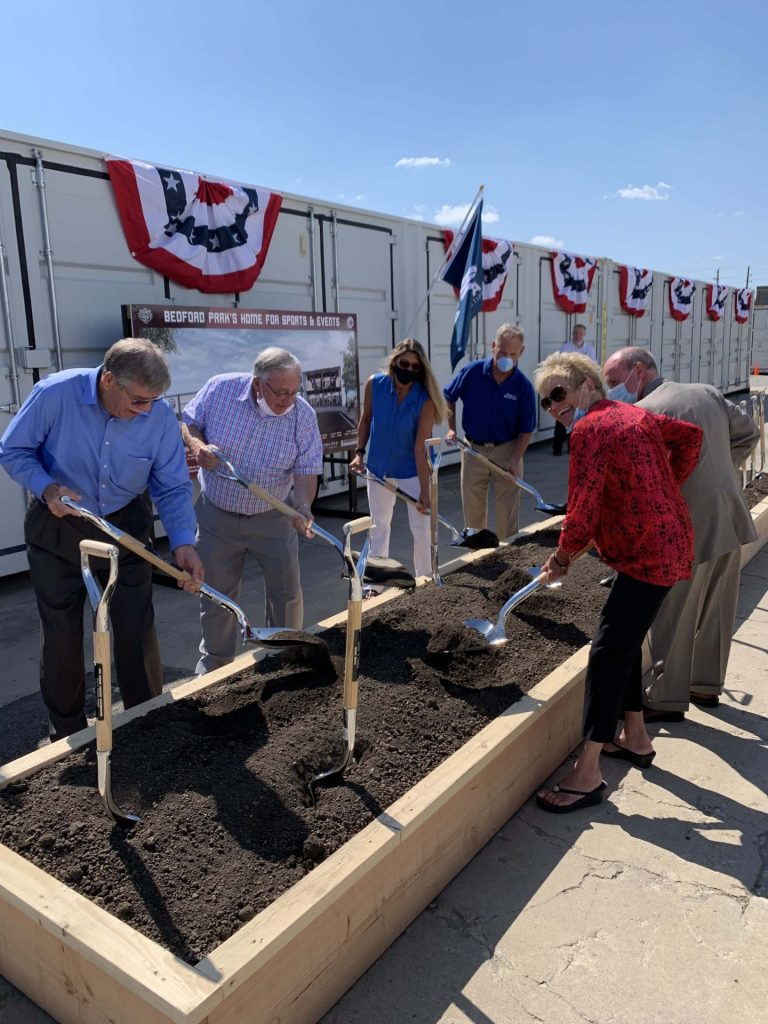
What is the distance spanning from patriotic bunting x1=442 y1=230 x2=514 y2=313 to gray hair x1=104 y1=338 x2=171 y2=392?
287 inches

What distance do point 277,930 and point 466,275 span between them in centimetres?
778

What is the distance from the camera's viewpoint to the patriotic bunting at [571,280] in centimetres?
1132

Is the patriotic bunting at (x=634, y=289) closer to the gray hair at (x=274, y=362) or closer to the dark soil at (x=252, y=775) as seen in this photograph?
the dark soil at (x=252, y=775)

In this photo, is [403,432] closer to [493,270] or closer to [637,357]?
[637,357]

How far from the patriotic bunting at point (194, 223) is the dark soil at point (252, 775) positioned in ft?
11.9

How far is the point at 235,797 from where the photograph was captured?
224cm

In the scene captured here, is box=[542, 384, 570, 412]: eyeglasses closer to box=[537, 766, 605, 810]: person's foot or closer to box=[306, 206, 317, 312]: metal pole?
box=[537, 766, 605, 810]: person's foot

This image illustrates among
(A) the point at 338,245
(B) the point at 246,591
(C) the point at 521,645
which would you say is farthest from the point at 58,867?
(A) the point at 338,245

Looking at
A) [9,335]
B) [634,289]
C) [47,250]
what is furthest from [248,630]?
[634,289]

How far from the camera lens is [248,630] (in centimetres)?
284

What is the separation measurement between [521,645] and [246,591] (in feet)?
8.30

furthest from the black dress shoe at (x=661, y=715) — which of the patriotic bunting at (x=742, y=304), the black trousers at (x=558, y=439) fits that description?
the patriotic bunting at (x=742, y=304)

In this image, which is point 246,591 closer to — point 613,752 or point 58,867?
point 613,752

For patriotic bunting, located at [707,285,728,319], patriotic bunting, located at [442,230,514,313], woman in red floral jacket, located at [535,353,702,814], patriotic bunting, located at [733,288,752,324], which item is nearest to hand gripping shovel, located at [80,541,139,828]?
woman in red floral jacket, located at [535,353,702,814]
